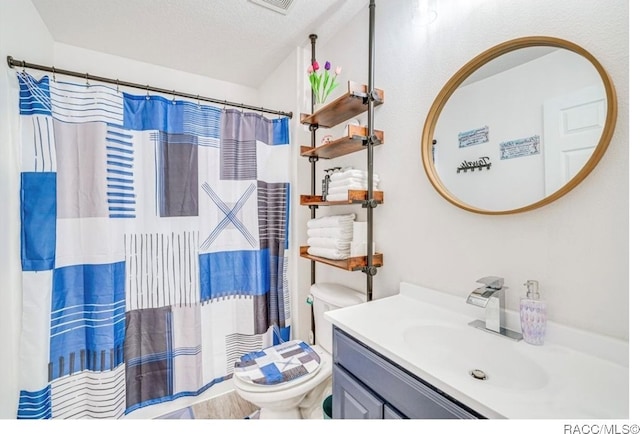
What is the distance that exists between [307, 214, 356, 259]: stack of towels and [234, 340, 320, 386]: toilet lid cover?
515 mm

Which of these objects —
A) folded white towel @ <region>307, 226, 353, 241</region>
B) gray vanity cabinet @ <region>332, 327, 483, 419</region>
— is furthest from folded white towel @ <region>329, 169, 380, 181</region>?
gray vanity cabinet @ <region>332, 327, 483, 419</region>

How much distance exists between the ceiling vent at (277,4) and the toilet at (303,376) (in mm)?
1524

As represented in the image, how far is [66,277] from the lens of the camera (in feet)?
4.43

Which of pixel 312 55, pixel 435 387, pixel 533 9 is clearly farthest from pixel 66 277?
pixel 533 9

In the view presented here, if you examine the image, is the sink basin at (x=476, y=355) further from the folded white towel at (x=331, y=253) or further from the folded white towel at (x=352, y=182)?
the folded white towel at (x=352, y=182)

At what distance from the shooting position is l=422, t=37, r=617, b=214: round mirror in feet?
2.41

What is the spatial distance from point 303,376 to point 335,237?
2.17ft

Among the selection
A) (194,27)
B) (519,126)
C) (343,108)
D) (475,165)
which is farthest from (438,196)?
(194,27)

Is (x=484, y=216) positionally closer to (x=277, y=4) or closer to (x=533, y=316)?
(x=533, y=316)

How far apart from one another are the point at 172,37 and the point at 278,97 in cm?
75

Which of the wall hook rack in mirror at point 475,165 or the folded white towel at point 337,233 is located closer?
the wall hook rack in mirror at point 475,165

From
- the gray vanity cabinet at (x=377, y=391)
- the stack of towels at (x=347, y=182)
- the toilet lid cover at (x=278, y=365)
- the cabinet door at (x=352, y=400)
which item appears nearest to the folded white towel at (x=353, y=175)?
the stack of towels at (x=347, y=182)

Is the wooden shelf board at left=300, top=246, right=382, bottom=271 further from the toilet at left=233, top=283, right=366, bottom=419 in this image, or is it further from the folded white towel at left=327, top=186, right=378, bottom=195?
the folded white towel at left=327, top=186, right=378, bottom=195

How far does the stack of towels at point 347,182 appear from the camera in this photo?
1.29m
